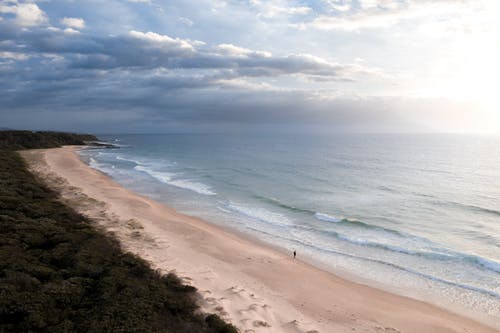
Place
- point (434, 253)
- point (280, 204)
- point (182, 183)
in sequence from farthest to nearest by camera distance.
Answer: point (182, 183) → point (280, 204) → point (434, 253)

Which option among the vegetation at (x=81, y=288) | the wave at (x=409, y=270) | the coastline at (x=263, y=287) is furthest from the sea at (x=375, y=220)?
the vegetation at (x=81, y=288)

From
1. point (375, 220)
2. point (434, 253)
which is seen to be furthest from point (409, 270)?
point (375, 220)

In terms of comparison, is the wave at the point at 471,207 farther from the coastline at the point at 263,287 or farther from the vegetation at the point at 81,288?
the vegetation at the point at 81,288

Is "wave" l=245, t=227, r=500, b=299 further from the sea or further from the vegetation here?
the vegetation

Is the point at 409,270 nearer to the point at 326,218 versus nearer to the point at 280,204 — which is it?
the point at 326,218

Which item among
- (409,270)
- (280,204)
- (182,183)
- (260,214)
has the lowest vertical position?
(409,270)

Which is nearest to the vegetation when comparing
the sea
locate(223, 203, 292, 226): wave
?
the sea

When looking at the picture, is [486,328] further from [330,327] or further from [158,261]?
[158,261]
